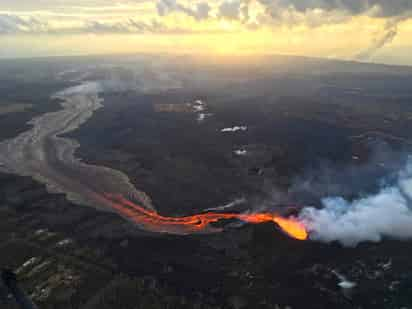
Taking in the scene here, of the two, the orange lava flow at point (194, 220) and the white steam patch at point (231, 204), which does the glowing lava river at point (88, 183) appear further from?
the white steam patch at point (231, 204)

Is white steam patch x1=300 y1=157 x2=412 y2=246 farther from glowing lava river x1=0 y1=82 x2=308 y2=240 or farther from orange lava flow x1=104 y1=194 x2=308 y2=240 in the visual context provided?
glowing lava river x1=0 y1=82 x2=308 y2=240

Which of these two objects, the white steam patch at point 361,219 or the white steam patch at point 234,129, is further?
the white steam patch at point 234,129

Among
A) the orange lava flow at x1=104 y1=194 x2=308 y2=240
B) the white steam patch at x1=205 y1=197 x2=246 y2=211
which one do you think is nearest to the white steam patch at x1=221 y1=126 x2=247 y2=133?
the white steam patch at x1=205 y1=197 x2=246 y2=211

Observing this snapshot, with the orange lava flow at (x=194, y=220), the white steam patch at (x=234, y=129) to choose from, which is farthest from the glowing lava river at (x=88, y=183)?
the white steam patch at (x=234, y=129)

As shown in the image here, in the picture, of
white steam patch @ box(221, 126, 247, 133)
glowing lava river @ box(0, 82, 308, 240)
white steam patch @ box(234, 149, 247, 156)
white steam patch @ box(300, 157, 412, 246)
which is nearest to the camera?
white steam patch @ box(300, 157, 412, 246)

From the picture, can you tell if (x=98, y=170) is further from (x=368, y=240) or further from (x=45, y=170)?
(x=368, y=240)

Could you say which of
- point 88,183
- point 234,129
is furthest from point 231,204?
point 234,129

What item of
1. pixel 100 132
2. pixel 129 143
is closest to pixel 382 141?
pixel 129 143
